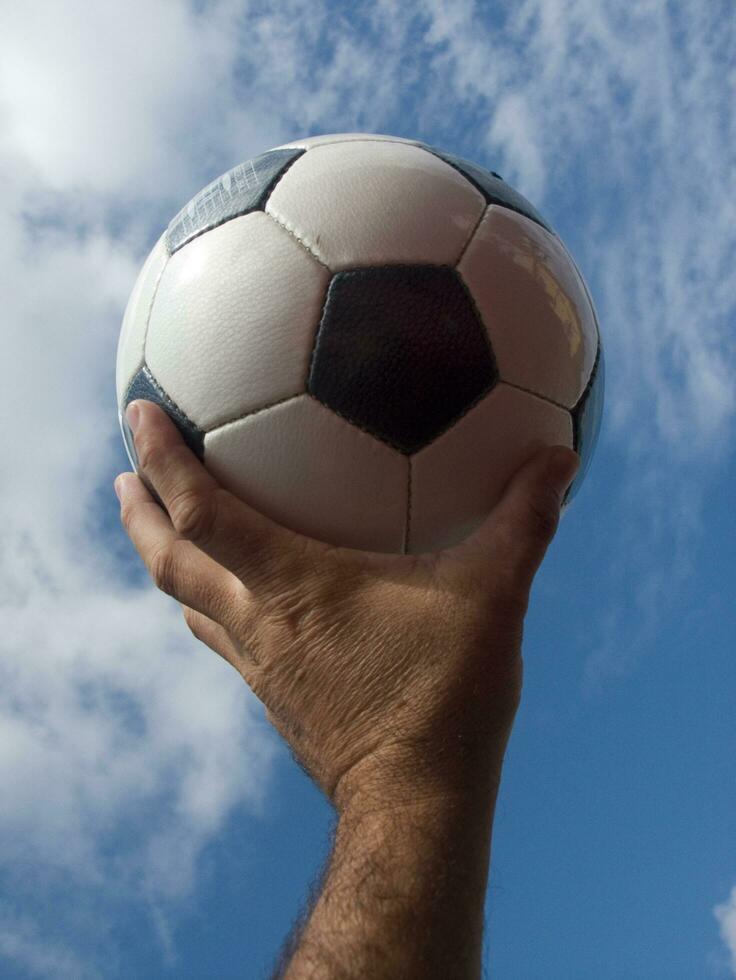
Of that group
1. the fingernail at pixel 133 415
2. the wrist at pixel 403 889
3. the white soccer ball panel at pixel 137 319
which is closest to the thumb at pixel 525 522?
the wrist at pixel 403 889

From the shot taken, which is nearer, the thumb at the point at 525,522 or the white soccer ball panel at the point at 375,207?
the thumb at the point at 525,522

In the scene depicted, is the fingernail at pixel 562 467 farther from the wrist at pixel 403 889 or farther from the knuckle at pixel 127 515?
the knuckle at pixel 127 515

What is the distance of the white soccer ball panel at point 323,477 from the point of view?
366 centimetres

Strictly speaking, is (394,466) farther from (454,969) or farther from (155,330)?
(454,969)

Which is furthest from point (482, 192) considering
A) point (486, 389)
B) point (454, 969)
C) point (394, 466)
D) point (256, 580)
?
point (454, 969)

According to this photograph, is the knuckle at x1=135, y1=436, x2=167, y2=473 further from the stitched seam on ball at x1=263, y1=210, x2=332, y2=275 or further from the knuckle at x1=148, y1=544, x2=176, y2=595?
the stitched seam on ball at x1=263, y1=210, x2=332, y2=275

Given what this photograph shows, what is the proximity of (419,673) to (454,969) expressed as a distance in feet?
2.70

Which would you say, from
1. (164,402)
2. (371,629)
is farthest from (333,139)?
(371,629)

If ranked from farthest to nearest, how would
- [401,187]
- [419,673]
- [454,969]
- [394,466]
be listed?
[401,187] < [394,466] < [419,673] < [454,969]

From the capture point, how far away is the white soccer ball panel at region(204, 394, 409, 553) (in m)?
3.66

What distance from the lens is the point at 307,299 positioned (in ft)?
12.1

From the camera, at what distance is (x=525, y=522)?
11.4 ft

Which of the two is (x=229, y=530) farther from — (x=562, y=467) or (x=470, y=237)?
(x=470, y=237)

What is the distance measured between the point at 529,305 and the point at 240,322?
110 cm
